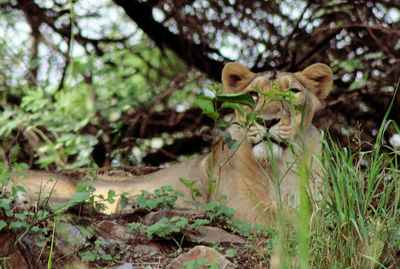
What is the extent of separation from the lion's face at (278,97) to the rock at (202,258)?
1049 mm

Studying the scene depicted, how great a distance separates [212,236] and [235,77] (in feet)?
5.10

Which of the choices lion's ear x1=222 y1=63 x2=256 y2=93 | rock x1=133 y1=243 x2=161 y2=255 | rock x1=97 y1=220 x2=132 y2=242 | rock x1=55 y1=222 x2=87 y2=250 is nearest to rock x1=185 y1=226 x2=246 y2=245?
rock x1=133 y1=243 x2=161 y2=255

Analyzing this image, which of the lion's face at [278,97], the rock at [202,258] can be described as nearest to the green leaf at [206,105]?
the lion's face at [278,97]

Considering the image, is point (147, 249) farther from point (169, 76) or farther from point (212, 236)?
point (169, 76)

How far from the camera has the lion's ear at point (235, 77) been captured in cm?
382

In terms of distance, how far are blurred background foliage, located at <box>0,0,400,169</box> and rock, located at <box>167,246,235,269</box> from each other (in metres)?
2.84

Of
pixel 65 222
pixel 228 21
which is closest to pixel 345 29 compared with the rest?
pixel 228 21

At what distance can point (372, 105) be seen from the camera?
219 inches

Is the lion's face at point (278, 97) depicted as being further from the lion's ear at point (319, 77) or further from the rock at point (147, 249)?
the rock at point (147, 249)

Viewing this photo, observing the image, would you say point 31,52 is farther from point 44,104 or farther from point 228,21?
point 228,21

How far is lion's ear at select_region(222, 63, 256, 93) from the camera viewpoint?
3.82 meters

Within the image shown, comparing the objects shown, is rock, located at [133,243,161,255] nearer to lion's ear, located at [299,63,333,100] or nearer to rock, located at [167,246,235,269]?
rock, located at [167,246,235,269]

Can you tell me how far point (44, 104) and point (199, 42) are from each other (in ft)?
5.73

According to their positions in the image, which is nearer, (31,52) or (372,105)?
(372,105)
